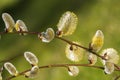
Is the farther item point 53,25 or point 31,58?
point 53,25

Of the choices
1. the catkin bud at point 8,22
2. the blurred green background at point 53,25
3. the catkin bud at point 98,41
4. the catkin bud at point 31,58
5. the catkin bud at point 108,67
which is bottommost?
the blurred green background at point 53,25

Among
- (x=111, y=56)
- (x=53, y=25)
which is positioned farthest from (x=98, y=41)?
(x=53, y=25)

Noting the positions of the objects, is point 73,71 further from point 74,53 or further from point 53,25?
point 53,25

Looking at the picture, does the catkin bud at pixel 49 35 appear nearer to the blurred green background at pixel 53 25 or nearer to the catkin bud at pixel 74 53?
the catkin bud at pixel 74 53

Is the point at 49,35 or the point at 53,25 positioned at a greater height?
the point at 49,35

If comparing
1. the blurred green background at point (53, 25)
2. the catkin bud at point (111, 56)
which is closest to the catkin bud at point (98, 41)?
the catkin bud at point (111, 56)

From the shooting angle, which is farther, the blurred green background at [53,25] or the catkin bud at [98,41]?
the blurred green background at [53,25]

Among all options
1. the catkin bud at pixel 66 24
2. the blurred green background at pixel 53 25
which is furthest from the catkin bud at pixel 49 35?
the blurred green background at pixel 53 25

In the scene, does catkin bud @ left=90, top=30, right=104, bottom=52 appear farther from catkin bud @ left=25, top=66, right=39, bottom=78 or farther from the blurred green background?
the blurred green background

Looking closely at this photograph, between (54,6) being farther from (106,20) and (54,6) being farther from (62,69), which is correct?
(62,69)

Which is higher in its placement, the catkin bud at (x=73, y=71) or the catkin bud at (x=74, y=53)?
the catkin bud at (x=74, y=53)
